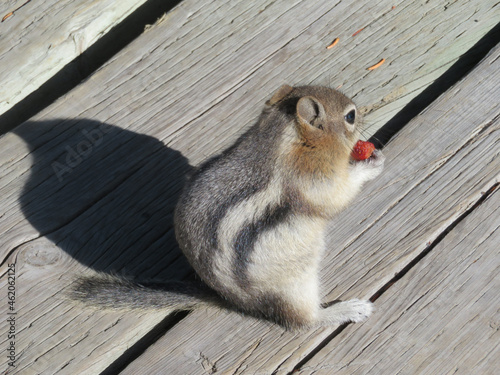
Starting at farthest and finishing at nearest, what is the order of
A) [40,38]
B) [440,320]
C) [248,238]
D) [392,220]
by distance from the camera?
[40,38]
[392,220]
[440,320]
[248,238]

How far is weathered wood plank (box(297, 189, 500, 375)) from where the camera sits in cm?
237

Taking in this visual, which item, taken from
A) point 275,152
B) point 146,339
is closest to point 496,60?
point 275,152

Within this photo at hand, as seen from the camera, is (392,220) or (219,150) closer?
(392,220)

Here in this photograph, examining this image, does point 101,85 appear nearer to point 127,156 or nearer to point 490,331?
point 127,156

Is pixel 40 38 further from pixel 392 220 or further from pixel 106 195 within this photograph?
pixel 392 220

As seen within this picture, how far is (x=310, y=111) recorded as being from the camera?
250 centimetres

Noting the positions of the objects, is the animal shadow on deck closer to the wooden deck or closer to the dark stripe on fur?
the wooden deck

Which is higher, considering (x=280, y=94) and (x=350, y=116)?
(x=280, y=94)

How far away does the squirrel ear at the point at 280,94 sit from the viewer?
2.67 metres

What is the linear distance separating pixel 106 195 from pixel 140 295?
0.55m

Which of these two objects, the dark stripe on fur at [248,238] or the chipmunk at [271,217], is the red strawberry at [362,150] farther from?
the dark stripe on fur at [248,238]

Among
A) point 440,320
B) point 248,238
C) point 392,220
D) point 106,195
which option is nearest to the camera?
point 248,238

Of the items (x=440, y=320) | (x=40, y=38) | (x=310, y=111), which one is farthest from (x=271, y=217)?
(x=40, y=38)

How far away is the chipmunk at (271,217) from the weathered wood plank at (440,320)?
13 centimetres
